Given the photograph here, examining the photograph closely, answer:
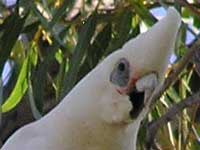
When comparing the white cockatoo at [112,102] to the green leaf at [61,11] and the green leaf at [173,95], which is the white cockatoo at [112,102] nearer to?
the green leaf at [61,11]

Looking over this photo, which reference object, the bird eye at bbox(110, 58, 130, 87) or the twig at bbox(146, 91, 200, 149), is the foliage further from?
the bird eye at bbox(110, 58, 130, 87)

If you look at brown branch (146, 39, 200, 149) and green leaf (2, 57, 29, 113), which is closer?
brown branch (146, 39, 200, 149)

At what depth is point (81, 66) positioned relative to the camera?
229 cm

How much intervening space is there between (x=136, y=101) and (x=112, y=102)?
5 cm

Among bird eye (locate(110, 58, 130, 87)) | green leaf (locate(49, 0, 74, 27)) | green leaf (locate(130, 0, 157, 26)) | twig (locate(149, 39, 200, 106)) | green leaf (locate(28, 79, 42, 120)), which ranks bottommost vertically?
twig (locate(149, 39, 200, 106))

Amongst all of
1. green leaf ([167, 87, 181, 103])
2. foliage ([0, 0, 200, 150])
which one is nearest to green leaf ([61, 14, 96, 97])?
foliage ([0, 0, 200, 150])

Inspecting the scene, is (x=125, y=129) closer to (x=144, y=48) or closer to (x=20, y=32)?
(x=144, y=48)

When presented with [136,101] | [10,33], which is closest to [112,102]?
[136,101]

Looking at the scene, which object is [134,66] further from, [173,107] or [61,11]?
[61,11]

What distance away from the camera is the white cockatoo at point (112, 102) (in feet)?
6.02

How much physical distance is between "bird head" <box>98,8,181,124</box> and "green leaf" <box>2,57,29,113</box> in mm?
370

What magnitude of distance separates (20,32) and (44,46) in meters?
0.14

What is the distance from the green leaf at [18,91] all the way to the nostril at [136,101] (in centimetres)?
43

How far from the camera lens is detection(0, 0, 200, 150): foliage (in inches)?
88.3
